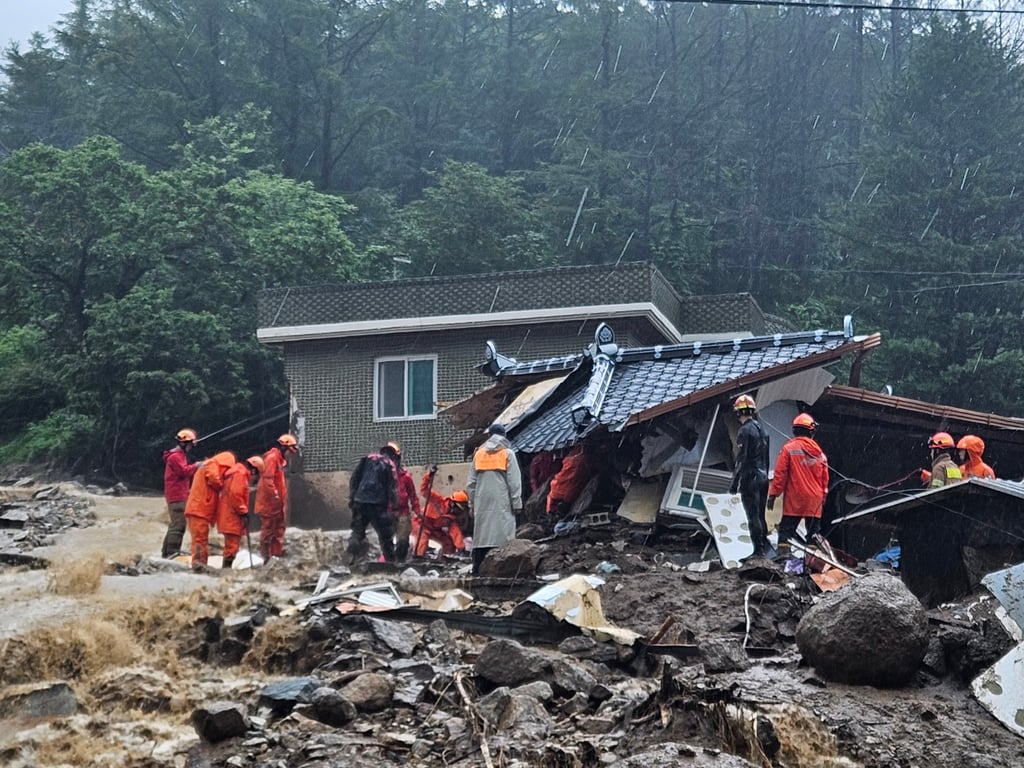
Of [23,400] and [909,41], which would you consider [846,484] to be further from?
[909,41]

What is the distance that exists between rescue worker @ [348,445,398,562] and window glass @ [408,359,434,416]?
10031 mm

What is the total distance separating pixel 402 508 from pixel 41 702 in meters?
5.96

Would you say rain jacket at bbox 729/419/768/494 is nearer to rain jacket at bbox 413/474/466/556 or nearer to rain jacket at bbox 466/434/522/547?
rain jacket at bbox 466/434/522/547

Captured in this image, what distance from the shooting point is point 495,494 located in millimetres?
14148

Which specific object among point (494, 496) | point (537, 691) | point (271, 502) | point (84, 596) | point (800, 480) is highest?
point (800, 480)

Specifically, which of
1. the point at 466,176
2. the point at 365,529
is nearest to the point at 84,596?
the point at 365,529

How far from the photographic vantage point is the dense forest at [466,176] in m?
30.6

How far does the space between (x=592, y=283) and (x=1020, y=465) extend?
971 cm

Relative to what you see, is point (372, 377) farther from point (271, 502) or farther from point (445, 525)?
point (271, 502)

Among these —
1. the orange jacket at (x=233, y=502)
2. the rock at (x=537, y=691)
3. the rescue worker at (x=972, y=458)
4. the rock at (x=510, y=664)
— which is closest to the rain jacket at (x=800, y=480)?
the rescue worker at (x=972, y=458)

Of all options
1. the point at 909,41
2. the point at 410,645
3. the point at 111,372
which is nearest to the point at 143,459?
the point at 111,372

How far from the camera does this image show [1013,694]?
27.3 feet

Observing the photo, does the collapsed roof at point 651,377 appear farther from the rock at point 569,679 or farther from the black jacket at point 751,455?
the rock at point 569,679

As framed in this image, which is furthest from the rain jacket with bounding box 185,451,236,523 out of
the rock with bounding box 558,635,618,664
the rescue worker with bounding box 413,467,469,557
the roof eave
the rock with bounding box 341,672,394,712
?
the rock with bounding box 558,635,618,664
